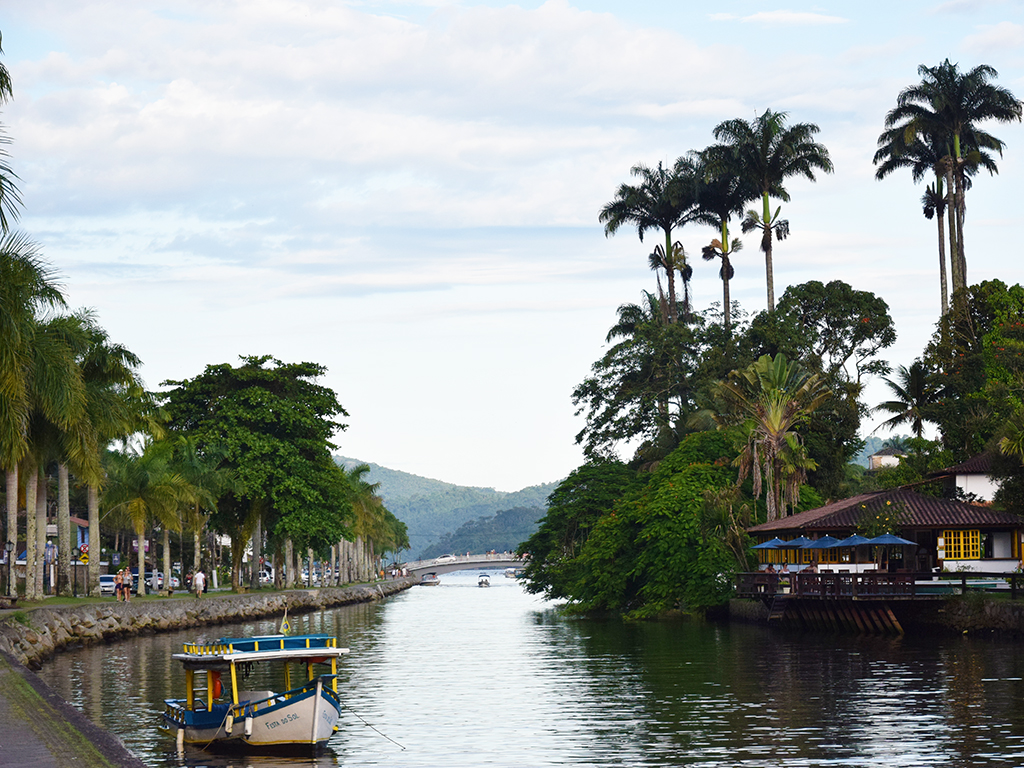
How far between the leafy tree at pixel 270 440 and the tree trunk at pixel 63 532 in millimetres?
18499

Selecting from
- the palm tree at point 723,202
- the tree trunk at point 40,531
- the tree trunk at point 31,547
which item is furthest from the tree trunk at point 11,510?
the palm tree at point 723,202

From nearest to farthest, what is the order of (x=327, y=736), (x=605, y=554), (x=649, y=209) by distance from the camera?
(x=327, y=736), (x=605, y=554), (x=649, y=209)

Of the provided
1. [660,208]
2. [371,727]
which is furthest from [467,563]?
[371,727]

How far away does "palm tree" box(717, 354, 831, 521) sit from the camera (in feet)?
220

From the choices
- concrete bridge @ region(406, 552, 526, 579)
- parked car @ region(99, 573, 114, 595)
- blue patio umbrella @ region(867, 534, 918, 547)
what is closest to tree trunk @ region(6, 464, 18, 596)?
parked car @ region(99, 573, 114, 595)

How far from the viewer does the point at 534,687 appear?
119 ft

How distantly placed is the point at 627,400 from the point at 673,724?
6571 cm

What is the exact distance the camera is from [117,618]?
55.5 meters

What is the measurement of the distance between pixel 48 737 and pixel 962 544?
49.1m

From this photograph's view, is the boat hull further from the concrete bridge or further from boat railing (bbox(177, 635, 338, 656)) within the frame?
the concrete bridge

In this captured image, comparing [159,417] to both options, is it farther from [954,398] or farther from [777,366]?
[954,398]

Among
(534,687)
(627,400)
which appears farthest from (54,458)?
(627,400)

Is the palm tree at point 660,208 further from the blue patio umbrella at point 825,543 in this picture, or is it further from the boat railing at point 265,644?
the boat railing at point 265,644

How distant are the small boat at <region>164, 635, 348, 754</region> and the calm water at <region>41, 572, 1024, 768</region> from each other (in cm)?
60
